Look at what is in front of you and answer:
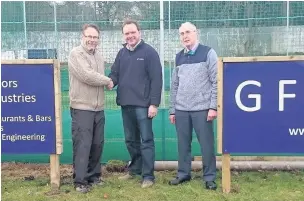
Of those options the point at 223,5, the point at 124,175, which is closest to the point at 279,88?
the point at 124,175

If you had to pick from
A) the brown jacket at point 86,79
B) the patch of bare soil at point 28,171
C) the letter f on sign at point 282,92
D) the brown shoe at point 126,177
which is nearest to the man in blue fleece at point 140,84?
the brown jacket at point 86,79

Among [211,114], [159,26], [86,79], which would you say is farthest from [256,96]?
[159,26]

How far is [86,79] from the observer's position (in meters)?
4.66

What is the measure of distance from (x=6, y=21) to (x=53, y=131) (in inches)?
195

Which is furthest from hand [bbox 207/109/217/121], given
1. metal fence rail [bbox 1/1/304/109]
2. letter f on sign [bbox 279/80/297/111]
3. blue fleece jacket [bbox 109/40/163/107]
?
metal fence rail [bbox 1/1/304/109]

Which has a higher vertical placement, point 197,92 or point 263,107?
point 197,92

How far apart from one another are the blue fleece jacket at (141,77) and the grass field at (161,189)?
95cm

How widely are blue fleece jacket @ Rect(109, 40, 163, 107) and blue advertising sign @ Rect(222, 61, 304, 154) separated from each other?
2.44 feet

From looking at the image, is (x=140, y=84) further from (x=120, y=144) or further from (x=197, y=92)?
(x=120, y=144)

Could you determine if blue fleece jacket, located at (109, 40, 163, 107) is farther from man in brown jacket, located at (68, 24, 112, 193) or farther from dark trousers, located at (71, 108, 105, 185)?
dark trousers, located at (71, 108, 105, 185)

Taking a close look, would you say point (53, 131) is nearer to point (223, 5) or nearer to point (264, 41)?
point (223, 5)

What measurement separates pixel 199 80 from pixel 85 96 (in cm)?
Answer: 122

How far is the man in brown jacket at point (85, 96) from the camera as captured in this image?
4.70 metres

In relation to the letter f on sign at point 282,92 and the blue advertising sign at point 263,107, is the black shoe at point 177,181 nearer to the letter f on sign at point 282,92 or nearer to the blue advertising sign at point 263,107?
the blue advertising sign at point 263,107
